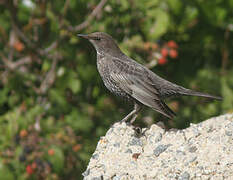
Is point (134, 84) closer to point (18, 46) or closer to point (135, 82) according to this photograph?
point (135, 82)

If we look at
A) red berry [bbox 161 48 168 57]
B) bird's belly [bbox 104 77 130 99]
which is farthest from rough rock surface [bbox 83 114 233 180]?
red berry [bbox 161 48 168 57]

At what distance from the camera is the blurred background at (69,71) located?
19.4ft

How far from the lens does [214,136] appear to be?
416 centimetres

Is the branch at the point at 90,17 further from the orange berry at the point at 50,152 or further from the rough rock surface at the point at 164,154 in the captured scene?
the rough rock surface at the point at 164,154

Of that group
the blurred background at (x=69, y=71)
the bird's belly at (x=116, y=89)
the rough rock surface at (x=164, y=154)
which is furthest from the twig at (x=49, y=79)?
the rough rock surface at (x=164, y=154)

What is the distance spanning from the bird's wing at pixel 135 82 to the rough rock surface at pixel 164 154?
0.60 m

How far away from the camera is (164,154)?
4133 mm

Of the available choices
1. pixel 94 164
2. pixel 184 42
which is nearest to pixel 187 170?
pixel 94 164

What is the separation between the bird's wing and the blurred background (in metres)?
0.90

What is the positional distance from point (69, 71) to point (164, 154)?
2.81m

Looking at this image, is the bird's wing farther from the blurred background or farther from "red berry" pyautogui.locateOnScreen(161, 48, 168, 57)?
"red berry" pyautogui.locateOnScreen(161, 48, 168, 57)

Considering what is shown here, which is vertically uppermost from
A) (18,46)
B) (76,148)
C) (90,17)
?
(90,17)

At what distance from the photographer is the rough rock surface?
12.5 feet

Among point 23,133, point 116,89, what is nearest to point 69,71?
point 23,133
